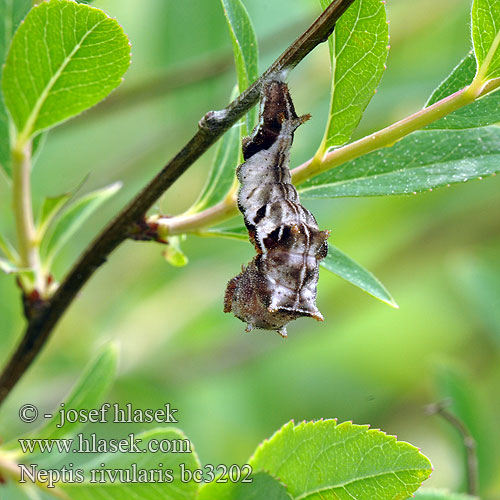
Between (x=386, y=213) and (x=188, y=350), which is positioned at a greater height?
(x=386, y=213)

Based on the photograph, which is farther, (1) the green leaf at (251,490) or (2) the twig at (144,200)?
(1) the green leaf at (251,490)

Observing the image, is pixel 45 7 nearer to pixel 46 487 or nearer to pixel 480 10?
pixel 480 10

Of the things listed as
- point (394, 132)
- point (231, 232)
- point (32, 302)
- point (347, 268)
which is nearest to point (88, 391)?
point (32, 302)

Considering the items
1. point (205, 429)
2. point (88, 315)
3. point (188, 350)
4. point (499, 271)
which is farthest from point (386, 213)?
point (88, 315)

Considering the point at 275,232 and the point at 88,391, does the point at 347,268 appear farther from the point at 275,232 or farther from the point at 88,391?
the point at 88,391

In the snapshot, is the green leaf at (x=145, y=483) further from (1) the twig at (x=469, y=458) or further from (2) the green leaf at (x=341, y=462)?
(1) the twig at (x=469, y=458)
